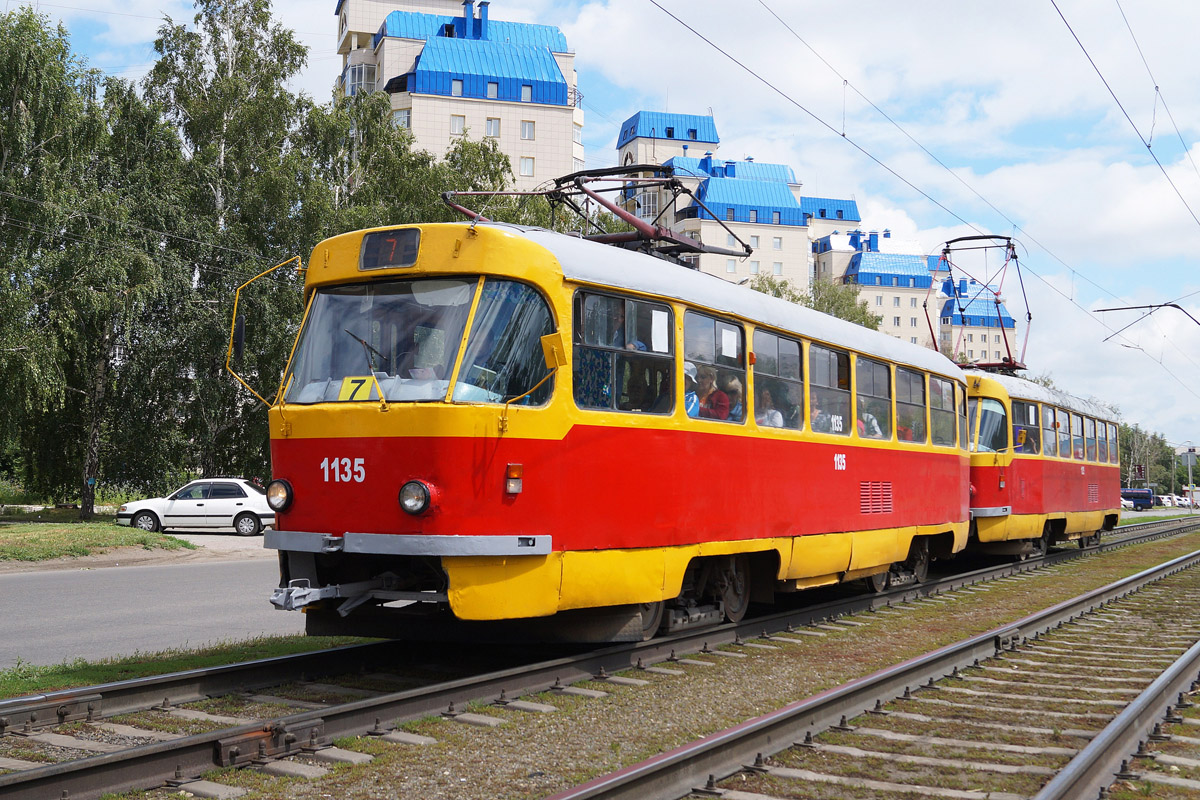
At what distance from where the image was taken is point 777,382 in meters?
10.7

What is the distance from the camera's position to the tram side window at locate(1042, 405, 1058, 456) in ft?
66.8

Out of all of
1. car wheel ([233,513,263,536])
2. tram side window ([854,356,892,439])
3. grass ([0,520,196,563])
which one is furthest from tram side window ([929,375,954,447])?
car wheel ([233,513,263,536])

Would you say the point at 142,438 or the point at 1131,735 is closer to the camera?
the point at 1131,735

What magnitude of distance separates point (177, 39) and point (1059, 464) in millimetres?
29527

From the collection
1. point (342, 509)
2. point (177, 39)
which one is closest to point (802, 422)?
point (342, 509)

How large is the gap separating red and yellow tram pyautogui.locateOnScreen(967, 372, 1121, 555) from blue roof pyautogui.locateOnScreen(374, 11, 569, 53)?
55399 mm

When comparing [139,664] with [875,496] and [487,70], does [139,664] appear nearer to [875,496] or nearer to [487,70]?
[875,496]

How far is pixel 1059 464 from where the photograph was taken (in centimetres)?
2109

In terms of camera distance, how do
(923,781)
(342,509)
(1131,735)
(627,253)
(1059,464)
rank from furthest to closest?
(1059,464) < (627,253) < (342,509) < (1131,735) < (923,781)

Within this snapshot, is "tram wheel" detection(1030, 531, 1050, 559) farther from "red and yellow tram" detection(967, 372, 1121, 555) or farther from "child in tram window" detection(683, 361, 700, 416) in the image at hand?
"child in tram window" detection(683, 361, 700, 416)

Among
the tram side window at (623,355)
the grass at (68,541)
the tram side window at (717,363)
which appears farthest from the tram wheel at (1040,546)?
the grass at (68,541)

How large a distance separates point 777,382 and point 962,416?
661cm

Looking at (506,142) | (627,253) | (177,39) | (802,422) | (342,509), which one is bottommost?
(342,509)

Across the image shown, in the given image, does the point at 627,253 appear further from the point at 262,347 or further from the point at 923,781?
the point at 262,347
